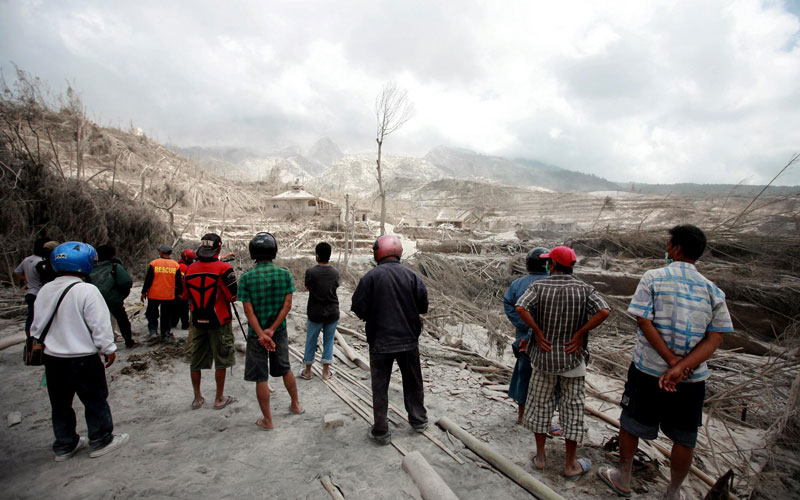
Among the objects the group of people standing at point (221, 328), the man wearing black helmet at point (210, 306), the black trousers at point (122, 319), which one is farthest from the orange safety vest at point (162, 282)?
the man wearing black helmet at point (210, 306)

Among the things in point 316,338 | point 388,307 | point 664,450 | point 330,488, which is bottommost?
point 664,450

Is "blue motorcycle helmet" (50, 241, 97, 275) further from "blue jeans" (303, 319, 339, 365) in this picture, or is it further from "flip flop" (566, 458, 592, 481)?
"flip flop" (566, 458, 592, 481)

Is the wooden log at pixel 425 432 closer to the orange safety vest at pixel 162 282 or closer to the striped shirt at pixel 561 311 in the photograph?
the striped shirt at pixel 561 311

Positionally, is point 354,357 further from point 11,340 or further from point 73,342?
point 11,340

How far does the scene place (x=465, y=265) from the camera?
39.7 ft

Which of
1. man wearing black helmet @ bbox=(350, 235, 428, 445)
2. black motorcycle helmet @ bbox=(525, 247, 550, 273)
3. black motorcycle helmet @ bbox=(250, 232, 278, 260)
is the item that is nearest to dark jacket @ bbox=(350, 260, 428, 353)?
man wearing black helmet @ bbox=(350, 235, 428, 445)

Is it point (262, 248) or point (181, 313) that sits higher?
point (262, 248)

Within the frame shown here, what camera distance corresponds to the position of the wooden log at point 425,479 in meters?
2.40

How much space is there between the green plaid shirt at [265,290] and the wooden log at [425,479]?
69.9 inches

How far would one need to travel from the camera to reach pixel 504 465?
274cm

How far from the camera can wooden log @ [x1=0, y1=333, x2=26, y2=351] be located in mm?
5282

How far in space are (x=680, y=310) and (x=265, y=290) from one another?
3304 millimetres

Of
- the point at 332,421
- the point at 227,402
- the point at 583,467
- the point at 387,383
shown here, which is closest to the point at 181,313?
the point at 227,402

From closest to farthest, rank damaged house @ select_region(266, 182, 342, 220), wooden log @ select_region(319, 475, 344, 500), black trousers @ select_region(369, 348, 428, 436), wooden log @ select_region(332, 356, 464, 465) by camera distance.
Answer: wooden log @ select_region(319, 475, 344, 500) → wooden log @ select_region(332, 356, 464, 465) → black trousers @ select_region(369, 348, 428, 436) → damaged house @ select_region(266, 182, 342, 220)
